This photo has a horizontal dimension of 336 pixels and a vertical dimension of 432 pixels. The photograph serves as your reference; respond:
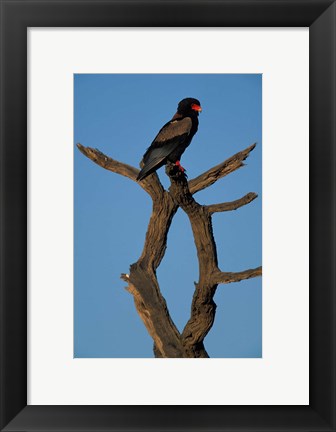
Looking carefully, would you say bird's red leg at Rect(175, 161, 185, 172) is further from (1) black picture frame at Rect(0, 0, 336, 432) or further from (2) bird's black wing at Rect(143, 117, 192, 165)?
(1) black picture frame at Rect(0, 0, 336, 432)

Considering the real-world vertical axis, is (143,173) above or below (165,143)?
below

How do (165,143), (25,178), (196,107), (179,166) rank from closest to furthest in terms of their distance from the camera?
1. (25,178)
2. (196,107)
3. (165,143)
4. (179,166)

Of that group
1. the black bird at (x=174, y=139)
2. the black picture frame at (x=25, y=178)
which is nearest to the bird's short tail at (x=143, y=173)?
the black bird at (x=174, y=139)

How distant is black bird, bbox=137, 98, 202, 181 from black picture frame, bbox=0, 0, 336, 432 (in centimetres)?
35

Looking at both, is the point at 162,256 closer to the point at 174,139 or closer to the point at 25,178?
the point at 174,139

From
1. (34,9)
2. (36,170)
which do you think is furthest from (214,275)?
(34,9)

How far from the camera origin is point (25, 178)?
2023 millimetres

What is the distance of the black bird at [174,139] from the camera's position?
7.34 ft

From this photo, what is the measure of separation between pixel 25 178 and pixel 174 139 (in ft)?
2.10

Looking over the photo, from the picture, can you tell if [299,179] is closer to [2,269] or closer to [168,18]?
[168,18]

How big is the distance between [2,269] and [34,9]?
913 millimetres

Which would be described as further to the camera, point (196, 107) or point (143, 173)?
point (143, 173)

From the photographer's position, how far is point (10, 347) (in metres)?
2.01

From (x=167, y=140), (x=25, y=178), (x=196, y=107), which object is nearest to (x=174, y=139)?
(x=167, y=140)
